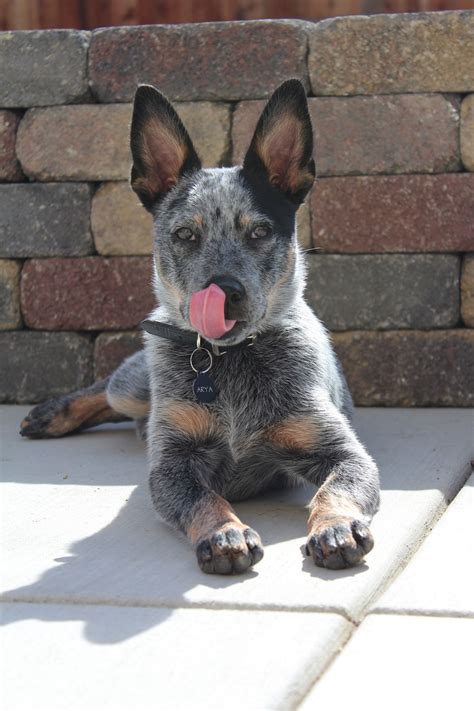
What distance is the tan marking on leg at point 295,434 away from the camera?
3781 millimetres

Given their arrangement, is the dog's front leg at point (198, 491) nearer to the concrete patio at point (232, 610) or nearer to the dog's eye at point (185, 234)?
the concrete patio at point (232, 610)

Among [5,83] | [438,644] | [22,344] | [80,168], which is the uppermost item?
[5,83]

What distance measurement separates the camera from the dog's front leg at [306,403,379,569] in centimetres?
306

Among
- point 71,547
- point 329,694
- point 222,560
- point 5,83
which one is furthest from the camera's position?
point 5,83

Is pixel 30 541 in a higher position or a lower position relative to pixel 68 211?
lower

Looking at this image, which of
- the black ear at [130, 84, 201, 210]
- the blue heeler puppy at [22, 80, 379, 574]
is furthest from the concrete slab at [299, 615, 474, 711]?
the black ear at [130, 84, 201, 210]

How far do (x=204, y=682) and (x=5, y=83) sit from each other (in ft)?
14.7

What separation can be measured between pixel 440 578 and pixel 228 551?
1.94 ft

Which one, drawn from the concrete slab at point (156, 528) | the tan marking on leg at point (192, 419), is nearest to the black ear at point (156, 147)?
the tan marking on leg at point (192, 419)

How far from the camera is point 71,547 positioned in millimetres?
3367

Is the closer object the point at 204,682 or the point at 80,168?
the point at 204,682

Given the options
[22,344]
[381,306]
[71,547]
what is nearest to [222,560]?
[71,547]

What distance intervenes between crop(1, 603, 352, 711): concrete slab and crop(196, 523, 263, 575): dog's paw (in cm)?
29

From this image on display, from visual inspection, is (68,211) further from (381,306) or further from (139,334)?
(381,306)
